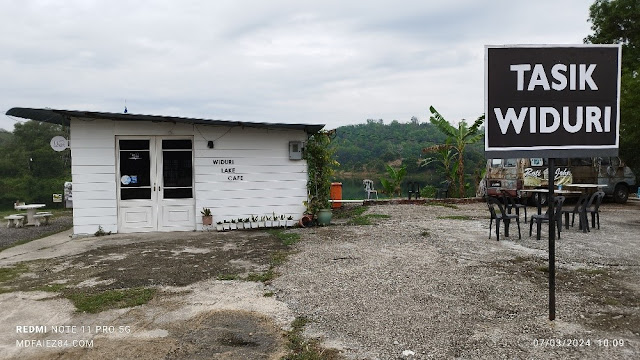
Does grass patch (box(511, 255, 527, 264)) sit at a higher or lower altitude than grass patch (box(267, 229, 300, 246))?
higher

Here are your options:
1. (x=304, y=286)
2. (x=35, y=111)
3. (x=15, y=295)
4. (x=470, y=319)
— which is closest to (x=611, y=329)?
(x=470, y=319)

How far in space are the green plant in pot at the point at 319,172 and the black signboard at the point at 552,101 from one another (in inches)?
264

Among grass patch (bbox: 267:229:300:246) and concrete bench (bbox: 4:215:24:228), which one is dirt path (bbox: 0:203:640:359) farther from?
concrete bench (bbox: 4:215:24:228)

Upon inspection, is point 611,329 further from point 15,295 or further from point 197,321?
point 15,295

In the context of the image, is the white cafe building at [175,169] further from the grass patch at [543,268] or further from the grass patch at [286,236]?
the grass patch at [543,268]

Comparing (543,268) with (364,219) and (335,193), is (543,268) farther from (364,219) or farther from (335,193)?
(335,193)

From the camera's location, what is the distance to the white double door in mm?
9672

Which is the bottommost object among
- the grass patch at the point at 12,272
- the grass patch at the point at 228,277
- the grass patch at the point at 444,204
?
the grass patch at the point at 12,272

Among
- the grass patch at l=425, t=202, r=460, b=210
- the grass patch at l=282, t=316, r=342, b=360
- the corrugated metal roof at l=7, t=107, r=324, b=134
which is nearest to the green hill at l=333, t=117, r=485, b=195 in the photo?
the grass patch at l=425, t=202, r=460, b=210

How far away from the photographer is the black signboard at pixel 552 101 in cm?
394

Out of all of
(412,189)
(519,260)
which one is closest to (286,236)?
(519,260)

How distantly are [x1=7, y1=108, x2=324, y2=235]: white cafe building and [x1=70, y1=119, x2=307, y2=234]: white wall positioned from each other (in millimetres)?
21

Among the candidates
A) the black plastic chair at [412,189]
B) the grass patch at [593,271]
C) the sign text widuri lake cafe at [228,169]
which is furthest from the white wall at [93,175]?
the black plastic chair at [412,189]

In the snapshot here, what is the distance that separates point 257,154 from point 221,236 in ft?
6.99
